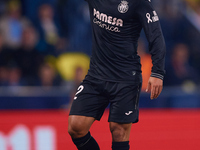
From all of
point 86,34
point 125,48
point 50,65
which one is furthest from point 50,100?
point 125,48

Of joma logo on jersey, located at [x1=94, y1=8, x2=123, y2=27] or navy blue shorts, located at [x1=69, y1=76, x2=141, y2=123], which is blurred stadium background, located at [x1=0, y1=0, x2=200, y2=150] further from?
joma logo on jersey, located at [x1=94, y1=8, x2=123, y2=27]

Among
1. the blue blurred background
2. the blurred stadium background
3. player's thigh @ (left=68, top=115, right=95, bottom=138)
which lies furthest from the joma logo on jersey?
the blue blurred background

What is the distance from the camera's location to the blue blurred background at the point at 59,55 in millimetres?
6160

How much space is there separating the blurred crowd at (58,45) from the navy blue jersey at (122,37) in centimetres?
278

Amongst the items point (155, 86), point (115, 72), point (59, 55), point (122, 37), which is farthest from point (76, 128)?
point (59, 55)

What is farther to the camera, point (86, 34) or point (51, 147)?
point (86, 34)

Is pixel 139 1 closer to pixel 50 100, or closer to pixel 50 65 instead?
pixel 50 100

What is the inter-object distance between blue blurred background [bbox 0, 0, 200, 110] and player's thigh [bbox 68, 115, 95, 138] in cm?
262

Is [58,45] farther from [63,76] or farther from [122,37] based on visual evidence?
[122,37]

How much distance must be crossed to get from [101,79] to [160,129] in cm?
143

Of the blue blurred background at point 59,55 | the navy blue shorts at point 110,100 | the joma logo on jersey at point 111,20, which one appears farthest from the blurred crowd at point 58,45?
the joma logo on jersey at point 111,20

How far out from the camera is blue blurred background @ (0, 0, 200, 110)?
20.2 ft

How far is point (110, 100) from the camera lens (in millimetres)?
3607

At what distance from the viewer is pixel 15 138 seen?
171 inches
